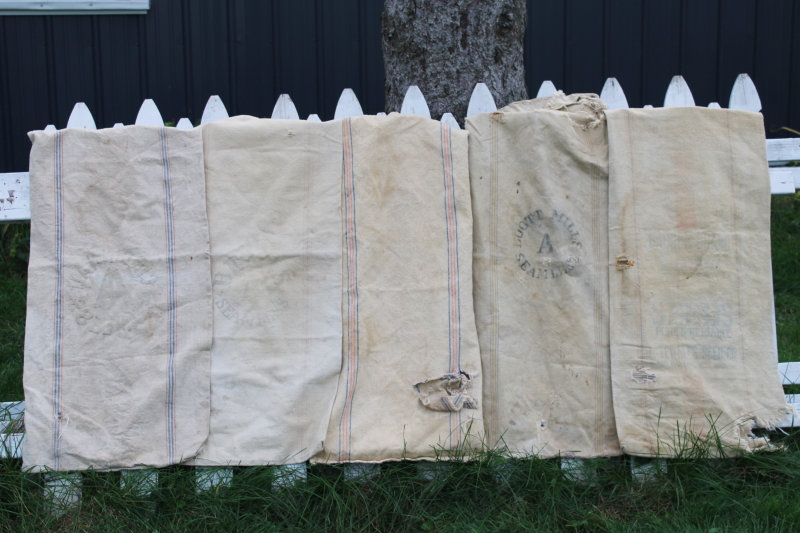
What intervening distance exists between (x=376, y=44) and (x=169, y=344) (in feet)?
12.6

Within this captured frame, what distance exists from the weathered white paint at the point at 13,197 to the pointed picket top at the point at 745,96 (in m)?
2.52

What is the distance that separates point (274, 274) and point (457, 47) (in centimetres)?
130

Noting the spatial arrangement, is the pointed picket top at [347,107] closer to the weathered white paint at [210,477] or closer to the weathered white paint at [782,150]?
the weathered white paint at [210,477]

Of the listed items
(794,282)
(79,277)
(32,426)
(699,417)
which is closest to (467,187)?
(699,417)

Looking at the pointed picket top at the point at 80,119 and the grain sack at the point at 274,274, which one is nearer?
the grain sack at the point at 274,274

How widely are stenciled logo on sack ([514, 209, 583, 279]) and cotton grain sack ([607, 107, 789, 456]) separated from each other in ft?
0.43

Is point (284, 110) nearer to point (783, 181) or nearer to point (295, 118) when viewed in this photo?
point (295, 118)

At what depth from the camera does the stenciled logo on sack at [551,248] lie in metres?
2.10

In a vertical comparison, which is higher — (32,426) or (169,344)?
(169,344)

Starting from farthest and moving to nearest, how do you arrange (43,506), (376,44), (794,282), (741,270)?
(376,44), (794,282), (741,270), (43,506)

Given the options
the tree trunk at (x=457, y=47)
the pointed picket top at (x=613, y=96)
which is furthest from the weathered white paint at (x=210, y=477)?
the pointed picket top at (x=613, y=96)

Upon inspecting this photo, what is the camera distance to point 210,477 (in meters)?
2.02

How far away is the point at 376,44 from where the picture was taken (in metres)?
5.16

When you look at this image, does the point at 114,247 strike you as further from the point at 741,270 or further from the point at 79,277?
the point at 741,270
